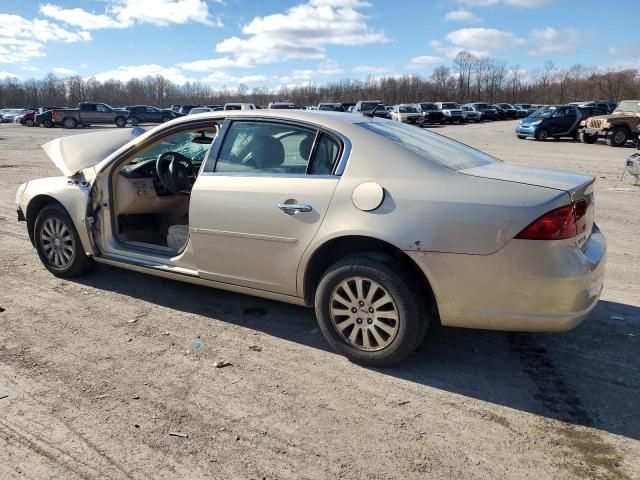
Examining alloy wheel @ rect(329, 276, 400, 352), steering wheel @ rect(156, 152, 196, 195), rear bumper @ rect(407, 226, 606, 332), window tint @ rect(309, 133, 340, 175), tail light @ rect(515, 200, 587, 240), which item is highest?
window tint @ rect(309, 133, 340, 175)

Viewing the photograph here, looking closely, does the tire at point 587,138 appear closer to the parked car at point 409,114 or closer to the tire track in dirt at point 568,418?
the parked car at point 409,114

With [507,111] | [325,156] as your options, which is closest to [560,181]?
[325,156]

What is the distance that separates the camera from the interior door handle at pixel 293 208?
3455mm

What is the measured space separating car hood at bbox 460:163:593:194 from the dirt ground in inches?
47.1

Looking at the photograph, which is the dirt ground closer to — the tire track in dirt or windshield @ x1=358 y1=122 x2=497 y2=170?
the tire track in dirt

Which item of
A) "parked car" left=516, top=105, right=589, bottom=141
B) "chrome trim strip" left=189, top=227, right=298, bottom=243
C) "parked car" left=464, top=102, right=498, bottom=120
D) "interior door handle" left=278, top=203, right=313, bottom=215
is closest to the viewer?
"interior door handle" left=278, top=203, right=313, bottom=215

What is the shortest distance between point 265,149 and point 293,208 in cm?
62

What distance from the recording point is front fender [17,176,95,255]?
465 centimetres

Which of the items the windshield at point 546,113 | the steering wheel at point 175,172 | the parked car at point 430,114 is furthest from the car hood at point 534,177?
the parked car at point 430,114

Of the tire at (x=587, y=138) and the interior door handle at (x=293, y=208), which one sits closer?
the interior door handle at (x=293, y=208)

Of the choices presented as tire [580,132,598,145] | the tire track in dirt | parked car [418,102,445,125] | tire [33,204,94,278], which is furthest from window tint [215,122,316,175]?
parked car [418,102,445,125]

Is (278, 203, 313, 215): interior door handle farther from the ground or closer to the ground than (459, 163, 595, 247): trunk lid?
closer to the ground

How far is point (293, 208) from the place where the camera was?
3.49m

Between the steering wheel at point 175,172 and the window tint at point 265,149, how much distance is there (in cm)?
111
